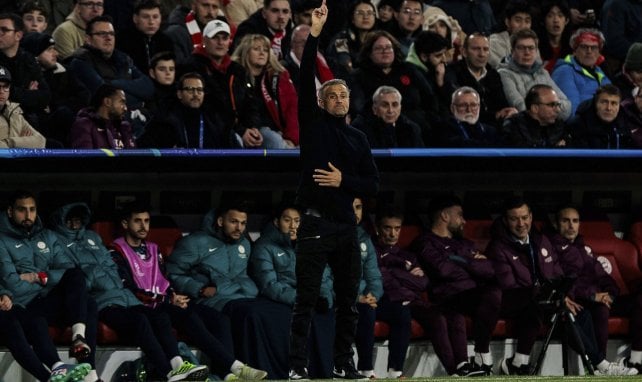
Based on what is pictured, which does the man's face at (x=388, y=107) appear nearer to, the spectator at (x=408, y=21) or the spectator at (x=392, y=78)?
the spectator at (x=392, y=78)

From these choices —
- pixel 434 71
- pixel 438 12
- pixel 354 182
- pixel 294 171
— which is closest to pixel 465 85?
pixel 434 71

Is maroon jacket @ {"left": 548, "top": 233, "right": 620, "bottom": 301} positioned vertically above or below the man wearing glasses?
below

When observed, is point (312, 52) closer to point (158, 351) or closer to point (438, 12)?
point (158, 351)

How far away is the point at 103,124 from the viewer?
460 inches

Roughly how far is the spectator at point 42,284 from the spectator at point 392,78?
124 inches

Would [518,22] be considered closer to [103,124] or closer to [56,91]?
[56,91]

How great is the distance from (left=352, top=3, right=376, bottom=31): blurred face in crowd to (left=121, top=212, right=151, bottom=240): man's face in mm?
3510

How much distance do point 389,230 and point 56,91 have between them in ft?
9.41

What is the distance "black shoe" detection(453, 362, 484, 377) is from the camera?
38.8 ft

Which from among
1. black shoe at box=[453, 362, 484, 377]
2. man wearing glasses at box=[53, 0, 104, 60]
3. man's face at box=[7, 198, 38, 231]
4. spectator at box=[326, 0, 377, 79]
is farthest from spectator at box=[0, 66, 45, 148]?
black shoe at box=[453, 362, 484, 377]

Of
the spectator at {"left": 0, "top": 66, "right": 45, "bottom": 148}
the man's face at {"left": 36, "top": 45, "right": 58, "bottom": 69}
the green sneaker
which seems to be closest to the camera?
the green sneaker

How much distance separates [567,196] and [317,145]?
4.44 metres

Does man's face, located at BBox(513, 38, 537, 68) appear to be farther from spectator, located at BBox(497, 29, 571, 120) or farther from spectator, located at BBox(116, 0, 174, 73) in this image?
spectator, located at BBox(116, 0, 174, 73)

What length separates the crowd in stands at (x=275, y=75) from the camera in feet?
39.5
